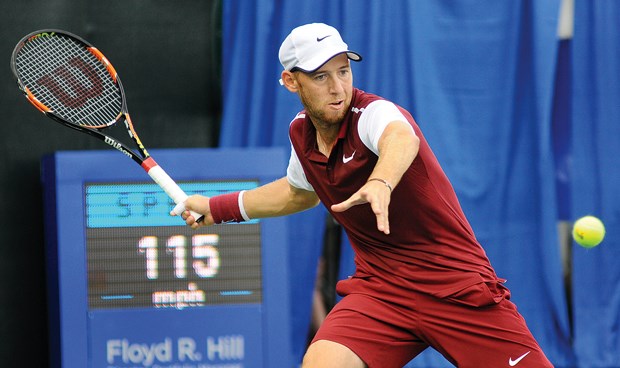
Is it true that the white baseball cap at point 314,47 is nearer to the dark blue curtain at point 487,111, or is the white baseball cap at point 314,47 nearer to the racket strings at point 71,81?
the racket strings at point 71,81

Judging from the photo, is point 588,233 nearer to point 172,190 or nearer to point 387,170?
point 172,190

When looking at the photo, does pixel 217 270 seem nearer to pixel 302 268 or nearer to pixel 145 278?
pixel 145 278

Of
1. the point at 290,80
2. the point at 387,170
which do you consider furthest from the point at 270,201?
the point at 387,170

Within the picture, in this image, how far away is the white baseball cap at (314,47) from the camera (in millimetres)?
3729

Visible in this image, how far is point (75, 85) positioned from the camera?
4957mm

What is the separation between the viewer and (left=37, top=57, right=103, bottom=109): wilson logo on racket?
16.2ft

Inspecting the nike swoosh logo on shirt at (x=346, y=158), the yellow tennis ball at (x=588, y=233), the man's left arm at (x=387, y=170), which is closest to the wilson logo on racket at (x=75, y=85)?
the nike swoosh logo on shirt at (x=346, y=158)

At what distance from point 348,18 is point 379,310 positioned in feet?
10.1

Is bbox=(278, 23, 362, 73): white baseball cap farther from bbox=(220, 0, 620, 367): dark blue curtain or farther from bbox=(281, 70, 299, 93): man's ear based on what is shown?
bbox=(220, 0, 620, 367): dark blue curtain

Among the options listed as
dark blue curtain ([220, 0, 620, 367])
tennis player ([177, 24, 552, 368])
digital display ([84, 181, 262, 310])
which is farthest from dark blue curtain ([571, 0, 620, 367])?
tennis player ([177, 24, 552, 368])

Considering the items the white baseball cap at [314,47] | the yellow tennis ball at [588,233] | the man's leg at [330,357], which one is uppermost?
the white baseball cap at [314,47]

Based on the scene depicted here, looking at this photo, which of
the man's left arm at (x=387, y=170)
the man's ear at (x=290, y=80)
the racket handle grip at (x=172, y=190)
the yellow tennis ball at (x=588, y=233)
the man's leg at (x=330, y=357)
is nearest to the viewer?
the man's left arm at (x=387, y=170)

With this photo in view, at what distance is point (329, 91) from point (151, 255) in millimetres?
2118

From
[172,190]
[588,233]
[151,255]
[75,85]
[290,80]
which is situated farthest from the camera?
[588,233]
